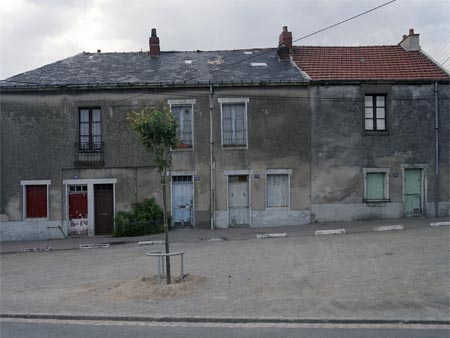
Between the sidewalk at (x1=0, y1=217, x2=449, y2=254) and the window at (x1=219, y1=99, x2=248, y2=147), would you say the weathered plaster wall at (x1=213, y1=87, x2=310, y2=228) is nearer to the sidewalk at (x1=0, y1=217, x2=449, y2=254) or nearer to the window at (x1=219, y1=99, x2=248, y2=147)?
the window at (x1=219, y1=99, x2=248, y2=147)

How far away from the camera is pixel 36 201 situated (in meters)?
21.6

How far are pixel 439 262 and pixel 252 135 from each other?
11.2 meters

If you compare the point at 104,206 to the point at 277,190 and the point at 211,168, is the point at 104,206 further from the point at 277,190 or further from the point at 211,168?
the point at 277,190

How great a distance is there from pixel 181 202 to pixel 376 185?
8625 mm

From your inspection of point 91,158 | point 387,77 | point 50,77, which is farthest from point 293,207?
point 50,77

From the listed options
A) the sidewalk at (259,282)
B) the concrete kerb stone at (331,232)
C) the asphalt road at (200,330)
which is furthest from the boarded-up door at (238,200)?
the asphalt road at (200,330)

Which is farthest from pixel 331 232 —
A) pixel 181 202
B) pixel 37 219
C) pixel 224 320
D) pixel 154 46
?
pixel 154 46

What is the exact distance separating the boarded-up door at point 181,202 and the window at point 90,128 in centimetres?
399

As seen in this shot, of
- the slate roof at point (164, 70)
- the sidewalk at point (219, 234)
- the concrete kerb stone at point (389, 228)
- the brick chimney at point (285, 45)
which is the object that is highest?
the brick chimney at point (285, 45)

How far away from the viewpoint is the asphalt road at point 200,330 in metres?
7.09

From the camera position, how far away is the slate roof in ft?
70.8

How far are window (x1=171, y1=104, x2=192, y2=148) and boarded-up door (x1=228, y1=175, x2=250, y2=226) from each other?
252cm

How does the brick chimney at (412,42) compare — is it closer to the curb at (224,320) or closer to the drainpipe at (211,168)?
the drainpipe at (211,168)

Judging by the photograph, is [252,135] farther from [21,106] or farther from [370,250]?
[21,106]
